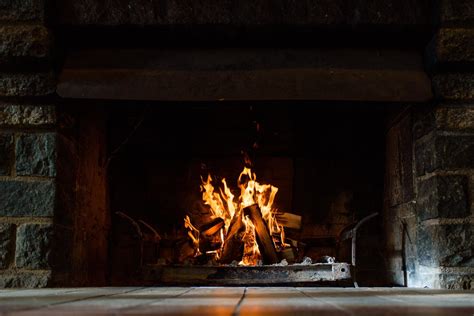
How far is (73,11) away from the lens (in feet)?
10.2

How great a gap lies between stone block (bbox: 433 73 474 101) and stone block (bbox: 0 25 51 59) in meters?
2.12

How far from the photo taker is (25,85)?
3.09m

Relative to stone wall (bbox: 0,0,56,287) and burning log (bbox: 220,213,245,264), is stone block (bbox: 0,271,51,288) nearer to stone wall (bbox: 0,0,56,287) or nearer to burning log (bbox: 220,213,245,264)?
stone wall (bbox: 0,0,56,287)

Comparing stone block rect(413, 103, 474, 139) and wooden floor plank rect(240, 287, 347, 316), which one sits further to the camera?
stone block rect(413, 103, 474, 139)

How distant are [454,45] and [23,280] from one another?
259cm

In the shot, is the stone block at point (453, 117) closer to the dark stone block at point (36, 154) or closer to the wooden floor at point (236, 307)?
the wooden floor at point (236, 307)

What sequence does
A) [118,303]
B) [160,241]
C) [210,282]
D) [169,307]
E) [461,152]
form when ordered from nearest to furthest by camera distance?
[169,307] → [118,303] → [461,152] → [210,282] → [160,241]

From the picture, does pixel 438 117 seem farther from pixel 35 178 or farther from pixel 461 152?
pixel 35 178

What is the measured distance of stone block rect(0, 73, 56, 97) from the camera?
3080mm

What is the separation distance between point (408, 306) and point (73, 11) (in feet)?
7.52

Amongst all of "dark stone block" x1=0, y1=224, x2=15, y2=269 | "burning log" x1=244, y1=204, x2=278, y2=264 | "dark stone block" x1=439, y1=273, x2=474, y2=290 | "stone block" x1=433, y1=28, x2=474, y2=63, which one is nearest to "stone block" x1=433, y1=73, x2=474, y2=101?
"stone block" x1=433, y1=28, x2=474, y2=63

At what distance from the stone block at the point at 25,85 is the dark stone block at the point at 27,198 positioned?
481 mm

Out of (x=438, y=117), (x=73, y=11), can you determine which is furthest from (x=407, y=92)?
(x=73, y=11)

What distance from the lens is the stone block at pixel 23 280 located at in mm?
2945
